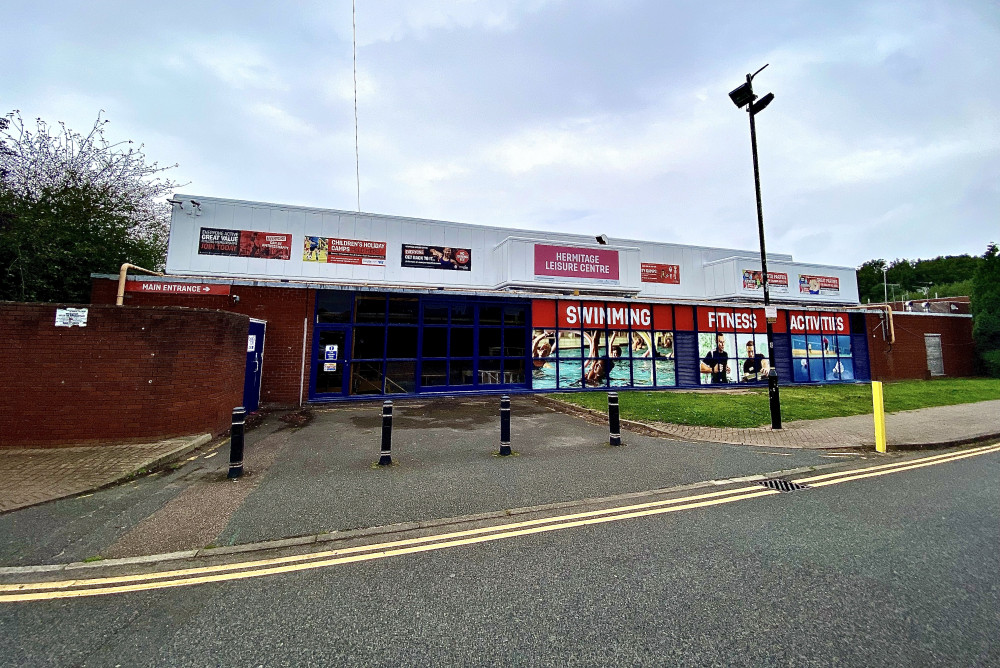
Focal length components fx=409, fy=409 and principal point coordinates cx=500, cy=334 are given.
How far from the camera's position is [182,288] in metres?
13.0

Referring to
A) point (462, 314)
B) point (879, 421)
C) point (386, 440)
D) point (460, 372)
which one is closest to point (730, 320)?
point (879, 421)

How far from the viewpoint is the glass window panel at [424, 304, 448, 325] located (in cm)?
1543

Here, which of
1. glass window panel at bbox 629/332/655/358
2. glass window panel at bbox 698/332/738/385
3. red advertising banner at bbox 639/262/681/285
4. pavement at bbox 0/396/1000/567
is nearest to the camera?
pavement at bbox 0/396/1000/567

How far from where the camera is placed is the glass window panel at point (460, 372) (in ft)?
51.9

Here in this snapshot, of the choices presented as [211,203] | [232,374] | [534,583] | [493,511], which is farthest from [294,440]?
[211,203]

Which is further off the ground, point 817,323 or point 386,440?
point 817,323

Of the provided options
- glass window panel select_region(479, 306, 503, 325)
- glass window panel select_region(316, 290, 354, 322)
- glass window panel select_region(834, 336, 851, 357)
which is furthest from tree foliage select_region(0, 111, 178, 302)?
glass window panel select_region(834, 336, 851, 357)

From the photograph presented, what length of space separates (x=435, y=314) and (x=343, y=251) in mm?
6432

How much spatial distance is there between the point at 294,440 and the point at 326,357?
5.93 metres

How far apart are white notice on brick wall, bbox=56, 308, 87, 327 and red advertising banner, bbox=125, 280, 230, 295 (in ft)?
17.9

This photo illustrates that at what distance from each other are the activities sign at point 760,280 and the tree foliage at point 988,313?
1280 centimetres

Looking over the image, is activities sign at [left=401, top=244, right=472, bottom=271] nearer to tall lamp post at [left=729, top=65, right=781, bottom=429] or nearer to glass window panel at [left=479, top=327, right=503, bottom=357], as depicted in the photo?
glass window panel at [left=479, top=327, right=503, bottom=357]

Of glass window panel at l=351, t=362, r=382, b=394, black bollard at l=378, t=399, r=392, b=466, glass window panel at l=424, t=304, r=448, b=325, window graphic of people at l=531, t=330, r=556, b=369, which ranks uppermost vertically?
glass window panel at l=424, t=304, r=448, b=325

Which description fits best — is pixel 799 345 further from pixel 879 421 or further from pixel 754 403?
pixel 879 421
